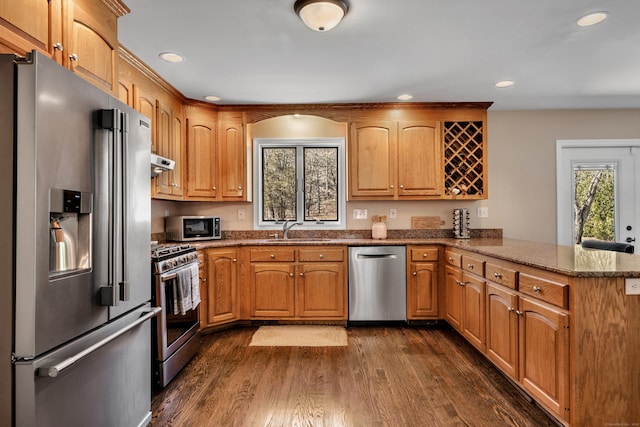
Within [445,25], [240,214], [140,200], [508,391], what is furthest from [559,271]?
[240,214]

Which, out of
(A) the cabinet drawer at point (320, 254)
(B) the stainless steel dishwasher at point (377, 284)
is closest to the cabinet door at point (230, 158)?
(A) the cabinet drawer at point (320, 254)

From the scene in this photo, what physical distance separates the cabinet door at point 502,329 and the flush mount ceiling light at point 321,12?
195cm

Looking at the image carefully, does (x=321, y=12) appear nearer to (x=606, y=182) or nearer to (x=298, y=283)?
(x=298, y=283)

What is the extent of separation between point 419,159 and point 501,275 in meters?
1.87

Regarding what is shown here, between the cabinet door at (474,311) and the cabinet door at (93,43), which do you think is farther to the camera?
the cabinet door at (474,311)

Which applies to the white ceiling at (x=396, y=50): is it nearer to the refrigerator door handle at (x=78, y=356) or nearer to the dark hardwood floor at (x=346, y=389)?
the refrigerator door handle at (x=78, y=356)

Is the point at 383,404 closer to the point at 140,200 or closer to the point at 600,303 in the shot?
the point at 600,303

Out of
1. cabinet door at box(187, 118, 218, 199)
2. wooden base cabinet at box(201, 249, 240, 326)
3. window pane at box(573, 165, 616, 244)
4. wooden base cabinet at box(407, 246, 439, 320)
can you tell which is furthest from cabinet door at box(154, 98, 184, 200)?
window pane at box(573, 165, 616, 244)

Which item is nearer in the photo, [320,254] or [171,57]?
[171,57]

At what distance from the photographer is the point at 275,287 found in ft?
12.3

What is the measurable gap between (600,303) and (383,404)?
1.28m

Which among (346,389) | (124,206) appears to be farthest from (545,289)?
(124,206)

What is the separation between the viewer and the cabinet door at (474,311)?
2.77 m

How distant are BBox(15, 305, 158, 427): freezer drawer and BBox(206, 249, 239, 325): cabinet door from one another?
158 cm
